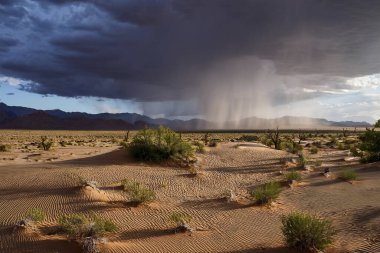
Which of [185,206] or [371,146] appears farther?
[371,146]

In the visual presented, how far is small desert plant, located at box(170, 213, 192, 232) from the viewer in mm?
14242

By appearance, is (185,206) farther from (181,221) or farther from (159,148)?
(159,148)

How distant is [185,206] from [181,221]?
3.47 m

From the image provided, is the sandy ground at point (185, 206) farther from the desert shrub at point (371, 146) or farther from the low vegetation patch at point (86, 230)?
the desert shrub at point (371, 146)

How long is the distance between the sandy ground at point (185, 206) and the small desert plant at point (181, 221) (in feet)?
0.93

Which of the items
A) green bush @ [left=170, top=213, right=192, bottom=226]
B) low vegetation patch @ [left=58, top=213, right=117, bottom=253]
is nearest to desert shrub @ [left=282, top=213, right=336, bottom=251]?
green bush @ [left=170, top=213, right=192, bottom=226]

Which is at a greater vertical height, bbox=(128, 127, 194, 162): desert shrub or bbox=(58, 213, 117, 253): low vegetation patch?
bbox=(128, 127, 194, 162): desert shrub

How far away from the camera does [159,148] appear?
30.3 m

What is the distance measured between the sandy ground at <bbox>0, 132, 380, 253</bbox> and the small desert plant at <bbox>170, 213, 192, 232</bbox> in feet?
0.93

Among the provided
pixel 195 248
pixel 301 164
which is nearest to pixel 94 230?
pixel 195 248

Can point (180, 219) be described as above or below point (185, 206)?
above

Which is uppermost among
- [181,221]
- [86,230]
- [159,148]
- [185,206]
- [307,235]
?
[159,148]

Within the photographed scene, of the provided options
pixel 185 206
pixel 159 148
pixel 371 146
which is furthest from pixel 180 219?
pixel 371 146

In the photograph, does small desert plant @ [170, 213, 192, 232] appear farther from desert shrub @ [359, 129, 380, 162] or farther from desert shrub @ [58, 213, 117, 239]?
desert shrub @ [359, 129, 380, 162]
